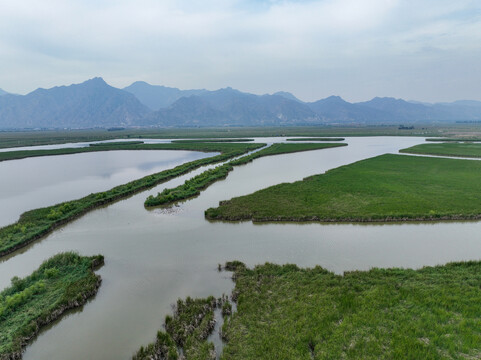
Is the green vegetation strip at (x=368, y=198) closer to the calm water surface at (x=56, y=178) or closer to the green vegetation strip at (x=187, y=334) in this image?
the green vegetation strip at (x=187, y=334)

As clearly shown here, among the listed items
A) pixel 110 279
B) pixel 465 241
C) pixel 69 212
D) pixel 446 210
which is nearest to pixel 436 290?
pixel 465 241

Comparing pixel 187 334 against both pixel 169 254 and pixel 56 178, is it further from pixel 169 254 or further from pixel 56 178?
pixel 56 178

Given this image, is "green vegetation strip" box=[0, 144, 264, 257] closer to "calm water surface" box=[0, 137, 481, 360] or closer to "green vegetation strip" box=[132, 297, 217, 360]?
"calm water surface" box=[0, 137, 481, 360]

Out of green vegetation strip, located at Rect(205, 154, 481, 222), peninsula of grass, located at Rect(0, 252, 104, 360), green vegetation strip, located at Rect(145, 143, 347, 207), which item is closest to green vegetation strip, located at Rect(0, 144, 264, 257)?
green vegetation strip, located at Rect(145, 143, 347, 207)

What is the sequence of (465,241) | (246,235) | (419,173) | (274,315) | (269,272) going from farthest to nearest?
1. (419,173)
2. (246,235)
3. (465,241)
4. (269,272)
5. (274,315)

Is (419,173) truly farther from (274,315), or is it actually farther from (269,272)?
(274,315)
